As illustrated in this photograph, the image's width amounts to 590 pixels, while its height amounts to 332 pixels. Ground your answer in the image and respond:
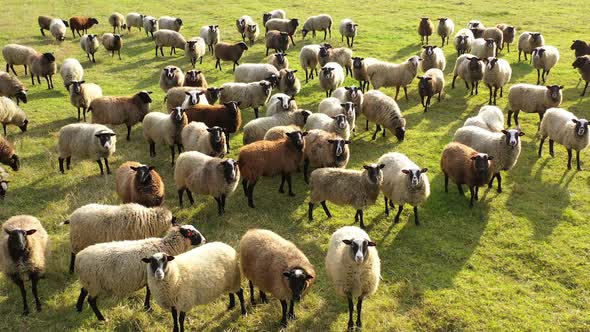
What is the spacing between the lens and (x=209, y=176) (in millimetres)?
10227

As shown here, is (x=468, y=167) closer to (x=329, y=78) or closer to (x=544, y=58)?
(x=329, y=78)

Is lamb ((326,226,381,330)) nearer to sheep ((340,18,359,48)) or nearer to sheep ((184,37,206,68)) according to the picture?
sheep ((184,37,206,68))

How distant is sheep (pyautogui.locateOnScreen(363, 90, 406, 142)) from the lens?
45.4ft

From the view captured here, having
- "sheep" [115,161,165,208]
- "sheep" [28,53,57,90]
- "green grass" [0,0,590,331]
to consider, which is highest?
"sheep" [28,53,57,90]

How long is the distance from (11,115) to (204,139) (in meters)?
7.01

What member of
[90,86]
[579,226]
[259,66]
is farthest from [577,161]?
[90,86]

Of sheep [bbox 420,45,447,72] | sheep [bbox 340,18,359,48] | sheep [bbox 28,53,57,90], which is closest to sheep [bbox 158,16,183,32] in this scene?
sheep [bbox 340,18,359,48]

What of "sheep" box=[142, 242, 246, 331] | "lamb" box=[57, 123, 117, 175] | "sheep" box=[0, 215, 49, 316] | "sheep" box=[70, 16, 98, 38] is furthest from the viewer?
"sheep" box=[70, 16, 98, 38]

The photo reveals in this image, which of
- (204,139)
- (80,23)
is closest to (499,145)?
(204,139)

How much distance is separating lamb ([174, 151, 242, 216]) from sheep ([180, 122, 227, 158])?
3.20 ft

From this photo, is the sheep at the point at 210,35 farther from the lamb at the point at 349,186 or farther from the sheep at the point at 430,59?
the lamb at the point at 349,186

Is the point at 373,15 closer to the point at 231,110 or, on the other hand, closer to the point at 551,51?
the point at 551,51

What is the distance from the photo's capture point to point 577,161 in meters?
12.2

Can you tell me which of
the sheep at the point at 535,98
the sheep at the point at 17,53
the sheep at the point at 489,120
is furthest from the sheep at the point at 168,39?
the sheep at the point at 535,98
